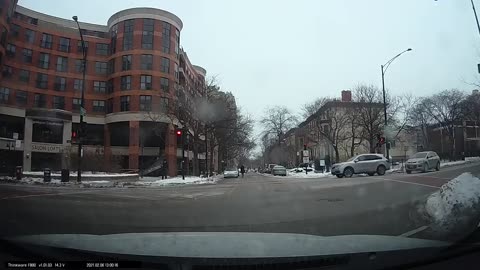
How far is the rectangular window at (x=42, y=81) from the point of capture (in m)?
6.98

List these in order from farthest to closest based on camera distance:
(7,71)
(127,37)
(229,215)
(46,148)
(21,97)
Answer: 1. (127,37)
2. (46,148)
3. (229,215)
4. (21,97)
5. (7,71)

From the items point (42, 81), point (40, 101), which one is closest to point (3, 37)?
point (42, 81)

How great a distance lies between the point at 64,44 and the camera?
30.0ft

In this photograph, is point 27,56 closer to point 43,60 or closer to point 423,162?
point 43,60

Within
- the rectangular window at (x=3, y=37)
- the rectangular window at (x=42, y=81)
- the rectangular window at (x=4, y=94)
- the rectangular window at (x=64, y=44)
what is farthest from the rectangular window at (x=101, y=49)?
the rectangular window at (x=4, y=94)

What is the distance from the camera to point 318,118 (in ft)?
43.8

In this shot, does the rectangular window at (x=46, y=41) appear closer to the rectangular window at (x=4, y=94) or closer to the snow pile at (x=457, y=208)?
the rectangular window at (x=4, y=94)

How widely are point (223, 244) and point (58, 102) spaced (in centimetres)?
699

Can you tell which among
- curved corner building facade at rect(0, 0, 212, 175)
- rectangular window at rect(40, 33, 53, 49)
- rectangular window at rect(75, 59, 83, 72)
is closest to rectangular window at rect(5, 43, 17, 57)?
curved corner building facade at rect(0, 0, 212, 175)

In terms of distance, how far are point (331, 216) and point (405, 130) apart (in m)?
7.04

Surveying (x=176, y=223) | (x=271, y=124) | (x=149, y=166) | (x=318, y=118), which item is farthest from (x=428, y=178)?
(x=271, y=124)

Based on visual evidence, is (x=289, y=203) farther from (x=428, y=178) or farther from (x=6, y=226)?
(x=6, y=226)

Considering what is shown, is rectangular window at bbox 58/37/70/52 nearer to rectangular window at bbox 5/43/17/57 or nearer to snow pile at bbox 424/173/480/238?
rectangular window at bbox 5/43/17/57

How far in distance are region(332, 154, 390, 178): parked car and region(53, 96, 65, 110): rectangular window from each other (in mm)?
9088
